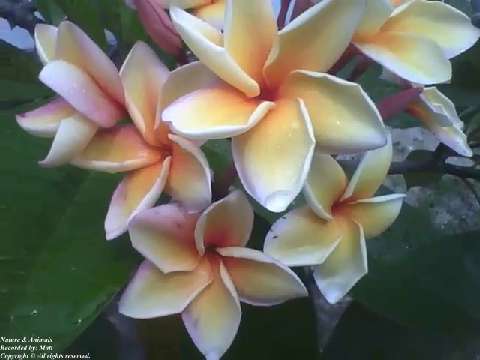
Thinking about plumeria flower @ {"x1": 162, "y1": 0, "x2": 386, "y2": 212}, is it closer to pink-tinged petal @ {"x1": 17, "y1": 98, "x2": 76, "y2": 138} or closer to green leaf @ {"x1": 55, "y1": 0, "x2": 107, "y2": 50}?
pink-tinged petal @ {"x1": 17, "y1": 98, "x2": 76, "y2": 138}

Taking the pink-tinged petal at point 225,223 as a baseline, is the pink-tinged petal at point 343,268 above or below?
below

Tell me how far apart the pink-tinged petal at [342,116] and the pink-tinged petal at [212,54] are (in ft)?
0.09

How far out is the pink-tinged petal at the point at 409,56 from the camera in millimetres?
390

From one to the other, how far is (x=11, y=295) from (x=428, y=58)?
266mm

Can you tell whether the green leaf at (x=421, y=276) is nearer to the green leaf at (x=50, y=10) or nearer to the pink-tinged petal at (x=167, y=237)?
the pink-tinged petal at (x=167, y=237)

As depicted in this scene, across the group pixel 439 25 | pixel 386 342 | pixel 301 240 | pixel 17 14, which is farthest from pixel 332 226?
pixel 17 14

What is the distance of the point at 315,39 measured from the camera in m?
0.36

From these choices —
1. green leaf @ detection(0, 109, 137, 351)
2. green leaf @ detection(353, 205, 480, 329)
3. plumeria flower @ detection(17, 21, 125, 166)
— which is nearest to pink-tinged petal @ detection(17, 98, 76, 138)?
plumeria flower @ detection(17, 21, 125, 166)

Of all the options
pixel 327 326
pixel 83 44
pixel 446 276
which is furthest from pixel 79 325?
pixel 327 326

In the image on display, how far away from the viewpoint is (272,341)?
2.10 ft

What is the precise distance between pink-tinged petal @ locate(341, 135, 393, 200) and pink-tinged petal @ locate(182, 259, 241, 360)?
0.26 ft

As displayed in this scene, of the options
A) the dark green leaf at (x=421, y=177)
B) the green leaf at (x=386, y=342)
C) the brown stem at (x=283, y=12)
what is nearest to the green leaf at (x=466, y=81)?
the dark green leaf at (x=421, y=177)

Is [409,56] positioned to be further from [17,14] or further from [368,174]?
[17,14]

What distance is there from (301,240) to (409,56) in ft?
0.35
